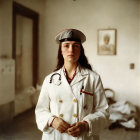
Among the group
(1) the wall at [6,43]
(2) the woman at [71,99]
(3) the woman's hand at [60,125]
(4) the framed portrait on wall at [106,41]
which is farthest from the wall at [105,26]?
(3) the woman's hand at [60,125]

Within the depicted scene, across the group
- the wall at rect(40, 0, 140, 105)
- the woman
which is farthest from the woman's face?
the wall at rect(40, 0, 140, 105)

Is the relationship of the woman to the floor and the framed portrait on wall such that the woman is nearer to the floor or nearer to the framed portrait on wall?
the framed portrait on wall

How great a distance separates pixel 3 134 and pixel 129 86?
53.0 inches

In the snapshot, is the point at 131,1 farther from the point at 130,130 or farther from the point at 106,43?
the point at 130,130

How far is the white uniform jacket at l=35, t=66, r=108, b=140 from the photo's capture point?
804 mm

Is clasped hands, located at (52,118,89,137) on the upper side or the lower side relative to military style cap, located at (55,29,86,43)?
lower

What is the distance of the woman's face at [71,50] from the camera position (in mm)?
795

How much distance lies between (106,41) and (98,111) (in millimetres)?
858

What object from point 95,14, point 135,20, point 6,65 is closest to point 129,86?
point 135,20

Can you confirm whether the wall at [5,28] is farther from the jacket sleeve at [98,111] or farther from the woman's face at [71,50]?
the jacket sleeve at [98,111]

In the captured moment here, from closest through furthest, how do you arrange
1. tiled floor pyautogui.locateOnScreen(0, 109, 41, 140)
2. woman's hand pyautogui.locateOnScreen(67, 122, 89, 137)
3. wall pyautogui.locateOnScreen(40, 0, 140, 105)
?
woman's hand pyautogui.locateOnScreen(67, 122, 89, 137) < wall pyautogui.locateOnScreen(40, 0, 140, 105) < tiled floor pyautogui.locateOnScreen(0, 109, 41, 140)

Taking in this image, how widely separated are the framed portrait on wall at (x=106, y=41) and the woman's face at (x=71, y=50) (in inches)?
26.8

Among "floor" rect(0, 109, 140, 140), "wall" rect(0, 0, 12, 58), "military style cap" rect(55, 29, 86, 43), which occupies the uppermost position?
"wall" rect(0, 0, 12, 58)

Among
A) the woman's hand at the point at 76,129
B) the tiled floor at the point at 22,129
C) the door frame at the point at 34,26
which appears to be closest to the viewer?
the woman's hand at the point at 76,129
